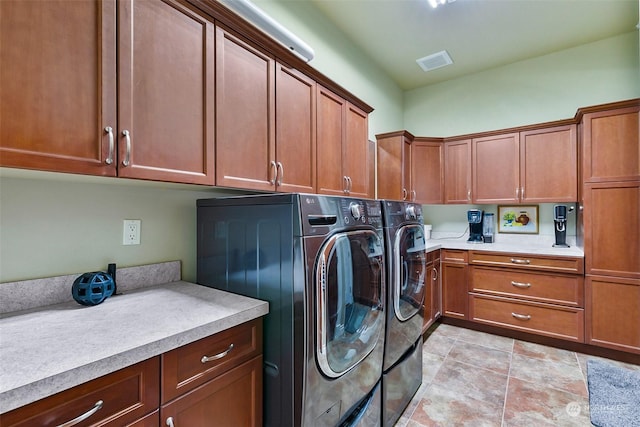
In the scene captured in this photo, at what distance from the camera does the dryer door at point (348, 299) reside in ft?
3.95

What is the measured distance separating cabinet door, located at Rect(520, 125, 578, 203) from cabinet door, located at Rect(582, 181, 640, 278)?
38 centimetres

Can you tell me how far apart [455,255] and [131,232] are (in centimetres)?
304

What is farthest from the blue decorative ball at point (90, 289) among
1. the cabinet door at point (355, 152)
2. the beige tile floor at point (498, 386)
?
the beige tile floor at point (498, 386)

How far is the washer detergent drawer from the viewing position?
1.71 meters

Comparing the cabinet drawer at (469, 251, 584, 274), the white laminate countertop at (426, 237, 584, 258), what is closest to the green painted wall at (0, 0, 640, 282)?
the white laminate countertop at (426, 237, 584, 258)

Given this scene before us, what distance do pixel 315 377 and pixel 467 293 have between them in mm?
2587

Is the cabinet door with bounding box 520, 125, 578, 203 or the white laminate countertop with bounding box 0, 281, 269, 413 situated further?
the cabinet door with bounding box 520, 125, 578, 203

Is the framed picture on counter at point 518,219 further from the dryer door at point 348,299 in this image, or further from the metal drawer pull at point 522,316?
the dryer door at point 348,299

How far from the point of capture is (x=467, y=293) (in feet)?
10.5

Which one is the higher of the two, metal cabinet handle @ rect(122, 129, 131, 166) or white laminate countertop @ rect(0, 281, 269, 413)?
metal cabinet handle @ rect(122, 129, 131, 166)

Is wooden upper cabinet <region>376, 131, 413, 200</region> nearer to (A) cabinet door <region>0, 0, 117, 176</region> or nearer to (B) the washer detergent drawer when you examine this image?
(B) the washer detergent drawer

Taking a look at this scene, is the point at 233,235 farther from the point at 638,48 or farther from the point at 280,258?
the point at 638,48

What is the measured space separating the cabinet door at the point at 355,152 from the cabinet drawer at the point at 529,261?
1.55 meters

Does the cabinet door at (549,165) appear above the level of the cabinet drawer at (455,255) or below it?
above
